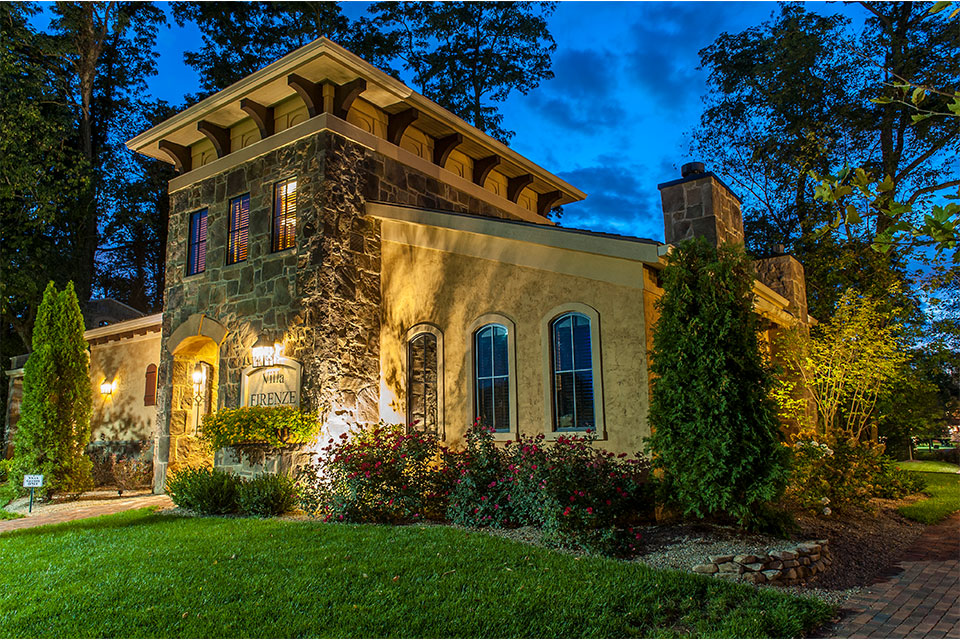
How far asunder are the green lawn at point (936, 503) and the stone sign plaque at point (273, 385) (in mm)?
8848

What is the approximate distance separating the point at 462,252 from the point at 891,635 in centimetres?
697

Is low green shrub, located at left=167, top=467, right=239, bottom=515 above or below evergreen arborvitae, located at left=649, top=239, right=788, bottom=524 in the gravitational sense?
below

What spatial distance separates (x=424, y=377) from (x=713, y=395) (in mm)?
4932

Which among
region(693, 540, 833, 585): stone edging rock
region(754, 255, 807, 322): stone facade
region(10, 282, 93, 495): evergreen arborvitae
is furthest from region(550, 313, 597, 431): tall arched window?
region(10, 282, 93, 495): evergreen arborvitae

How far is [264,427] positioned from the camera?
31.2 ft

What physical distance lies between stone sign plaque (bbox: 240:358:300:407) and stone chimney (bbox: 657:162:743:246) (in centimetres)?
601

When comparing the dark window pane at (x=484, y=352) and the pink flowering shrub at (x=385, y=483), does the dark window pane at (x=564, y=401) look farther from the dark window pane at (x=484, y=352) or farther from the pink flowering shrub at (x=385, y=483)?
the pink flowering shrub at (x=385, y=483)

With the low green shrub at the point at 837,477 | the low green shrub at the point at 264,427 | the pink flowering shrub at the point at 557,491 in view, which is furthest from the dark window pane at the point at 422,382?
the low green shrub at the point at 837,477

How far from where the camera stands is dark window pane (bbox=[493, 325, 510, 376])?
9.18m

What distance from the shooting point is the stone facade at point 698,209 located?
9.07 metres

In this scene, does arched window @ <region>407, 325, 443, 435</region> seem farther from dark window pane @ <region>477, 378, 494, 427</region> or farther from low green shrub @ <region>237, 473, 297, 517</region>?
low green shrub @ <region>237, 473, 297, 517</region>

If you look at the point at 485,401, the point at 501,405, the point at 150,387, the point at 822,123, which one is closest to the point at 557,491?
the point at 501,405

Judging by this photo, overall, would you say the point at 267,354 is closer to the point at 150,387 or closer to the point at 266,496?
the point at 266,496

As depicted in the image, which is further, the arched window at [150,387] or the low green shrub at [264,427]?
the arched window at [150,387]
